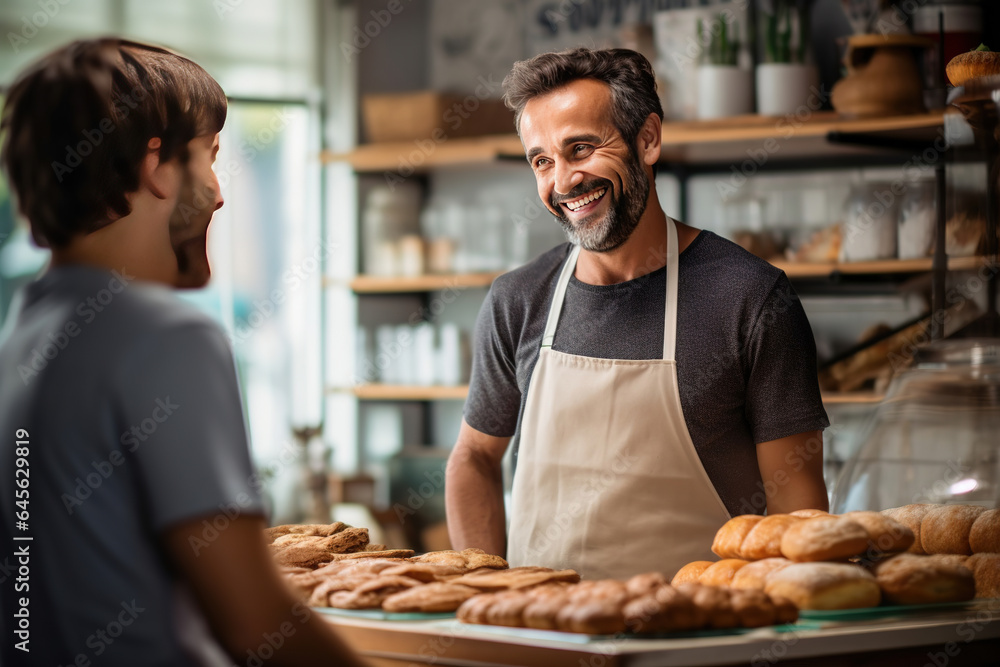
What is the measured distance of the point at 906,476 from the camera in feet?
5.81


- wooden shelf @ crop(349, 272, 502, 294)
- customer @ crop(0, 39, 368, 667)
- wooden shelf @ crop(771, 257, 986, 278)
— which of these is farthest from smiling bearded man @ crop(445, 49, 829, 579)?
wooden shelf @ crop(349, 272, 502, 294)

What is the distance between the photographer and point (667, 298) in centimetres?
204

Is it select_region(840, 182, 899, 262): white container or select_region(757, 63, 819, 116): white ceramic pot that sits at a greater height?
select_region(757, 63, 819, 116): white ceramic pot

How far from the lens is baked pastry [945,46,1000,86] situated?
162cm

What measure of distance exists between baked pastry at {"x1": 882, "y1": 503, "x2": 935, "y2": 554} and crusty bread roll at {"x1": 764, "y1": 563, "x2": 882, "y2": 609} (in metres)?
0.26

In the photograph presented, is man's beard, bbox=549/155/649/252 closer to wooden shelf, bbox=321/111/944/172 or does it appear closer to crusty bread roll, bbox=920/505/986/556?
crusty bread roll, bbox=920/505/986/556

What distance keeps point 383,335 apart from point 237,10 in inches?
60.2

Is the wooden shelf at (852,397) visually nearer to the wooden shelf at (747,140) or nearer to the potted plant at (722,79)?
the wooden shelf at (747,140)

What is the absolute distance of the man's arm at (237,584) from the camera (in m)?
0.88

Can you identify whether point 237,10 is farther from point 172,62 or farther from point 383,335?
point 172,62

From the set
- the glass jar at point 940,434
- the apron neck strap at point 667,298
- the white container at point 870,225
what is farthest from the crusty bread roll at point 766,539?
the white container at point 870,225

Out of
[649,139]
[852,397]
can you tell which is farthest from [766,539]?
[852,397]

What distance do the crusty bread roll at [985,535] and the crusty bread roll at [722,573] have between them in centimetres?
35

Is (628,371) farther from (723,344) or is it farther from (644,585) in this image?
(644,585)
